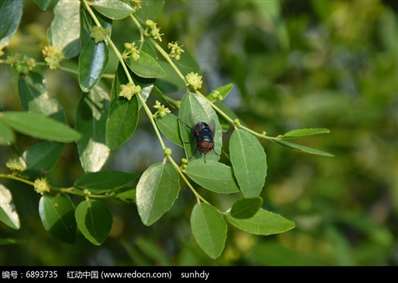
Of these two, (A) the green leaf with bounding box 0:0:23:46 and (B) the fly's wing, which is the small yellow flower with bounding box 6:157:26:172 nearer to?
(A) the green leaf with bounding box 0:0:23:46

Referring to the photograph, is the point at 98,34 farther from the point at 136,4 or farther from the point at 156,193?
the point at 156,193

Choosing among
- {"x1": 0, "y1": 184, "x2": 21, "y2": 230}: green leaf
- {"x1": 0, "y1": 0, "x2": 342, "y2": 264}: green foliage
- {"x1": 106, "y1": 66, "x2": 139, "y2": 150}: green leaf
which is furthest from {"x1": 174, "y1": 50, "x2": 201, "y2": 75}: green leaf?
{"x1": 0, "y1": 184, "x2": 21, "y2": 230}: green leaf

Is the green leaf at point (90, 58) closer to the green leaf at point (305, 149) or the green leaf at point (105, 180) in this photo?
the green leaf at point (105, 180)

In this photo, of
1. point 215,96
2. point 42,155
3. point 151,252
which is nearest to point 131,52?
point 215,96

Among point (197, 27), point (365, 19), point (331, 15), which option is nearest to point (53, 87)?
point (197, 27)
